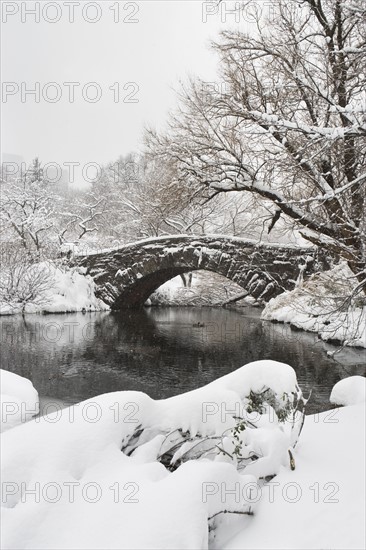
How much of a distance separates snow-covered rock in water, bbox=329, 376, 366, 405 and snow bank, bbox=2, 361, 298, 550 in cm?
236

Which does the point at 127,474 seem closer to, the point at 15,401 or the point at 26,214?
the point at 15,401

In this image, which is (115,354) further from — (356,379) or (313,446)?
(313,446)

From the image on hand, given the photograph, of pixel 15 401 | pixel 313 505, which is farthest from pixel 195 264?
pixel 313 505

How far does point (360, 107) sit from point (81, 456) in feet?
8.66

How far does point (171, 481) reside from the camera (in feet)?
8.20

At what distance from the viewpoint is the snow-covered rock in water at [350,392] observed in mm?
5367

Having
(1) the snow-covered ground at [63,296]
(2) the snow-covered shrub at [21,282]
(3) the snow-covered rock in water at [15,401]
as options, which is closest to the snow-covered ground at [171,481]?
(3) the snow-covered rock in water at [15,401]

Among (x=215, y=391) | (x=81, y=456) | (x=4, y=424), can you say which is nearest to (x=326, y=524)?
(x=215, y=391)

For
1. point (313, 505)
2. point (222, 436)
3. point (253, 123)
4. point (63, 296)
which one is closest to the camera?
point (313, 505)

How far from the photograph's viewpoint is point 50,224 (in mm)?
22797

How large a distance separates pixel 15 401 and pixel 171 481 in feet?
9.13

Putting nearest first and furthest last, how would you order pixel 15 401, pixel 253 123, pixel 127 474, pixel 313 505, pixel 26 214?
pixel 127 474
pixel 313 505
pixel 15 401
pixel 253 123
pixel 26 214

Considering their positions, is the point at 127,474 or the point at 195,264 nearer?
the point at 127,474

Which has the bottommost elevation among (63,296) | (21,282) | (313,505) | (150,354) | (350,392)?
(150,354)
